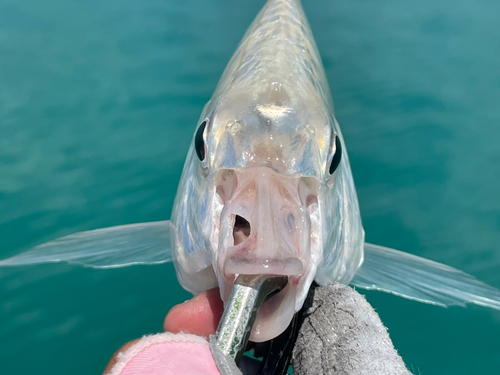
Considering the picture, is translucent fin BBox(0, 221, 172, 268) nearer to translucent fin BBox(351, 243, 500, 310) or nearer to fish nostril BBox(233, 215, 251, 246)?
translucent fin BBox(351, 243, 500, 310)

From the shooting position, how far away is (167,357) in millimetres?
732

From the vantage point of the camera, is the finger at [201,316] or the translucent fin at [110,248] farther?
the translucent fin at [110,248]

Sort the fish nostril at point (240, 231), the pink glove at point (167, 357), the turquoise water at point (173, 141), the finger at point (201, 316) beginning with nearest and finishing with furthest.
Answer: the pink glove at point (167, 357) < the fish nostril at point (240, 231) < the finger at point (201, 316) < the turquoise water at point (173, 141)

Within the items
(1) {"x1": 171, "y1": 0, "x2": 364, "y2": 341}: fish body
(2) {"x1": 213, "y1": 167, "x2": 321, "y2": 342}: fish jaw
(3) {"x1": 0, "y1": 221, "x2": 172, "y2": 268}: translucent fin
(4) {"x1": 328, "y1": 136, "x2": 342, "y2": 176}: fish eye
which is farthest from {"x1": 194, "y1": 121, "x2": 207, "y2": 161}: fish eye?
(3) {"x1": 0, "y1": 221, "x2": 172, "y2": 268}: translucent fin

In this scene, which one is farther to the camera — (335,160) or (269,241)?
(335,160)

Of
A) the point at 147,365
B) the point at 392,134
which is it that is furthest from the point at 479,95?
the point at 147,365

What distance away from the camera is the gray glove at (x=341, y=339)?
1.10m

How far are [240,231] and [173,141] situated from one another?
263 centimetres

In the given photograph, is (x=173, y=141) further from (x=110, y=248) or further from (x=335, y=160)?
(x=335, y=160)

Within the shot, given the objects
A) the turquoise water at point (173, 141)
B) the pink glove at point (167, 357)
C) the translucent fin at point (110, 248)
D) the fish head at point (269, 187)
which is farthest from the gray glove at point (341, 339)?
the turquoise water at point (173, 141)

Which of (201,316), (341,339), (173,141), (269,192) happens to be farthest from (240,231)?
(173,141)

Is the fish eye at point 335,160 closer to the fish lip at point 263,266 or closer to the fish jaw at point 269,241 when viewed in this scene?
the fish jaw at point 269,241

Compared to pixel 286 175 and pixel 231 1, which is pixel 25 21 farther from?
pixel 286 175

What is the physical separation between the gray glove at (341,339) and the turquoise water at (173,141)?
4.08 feet
